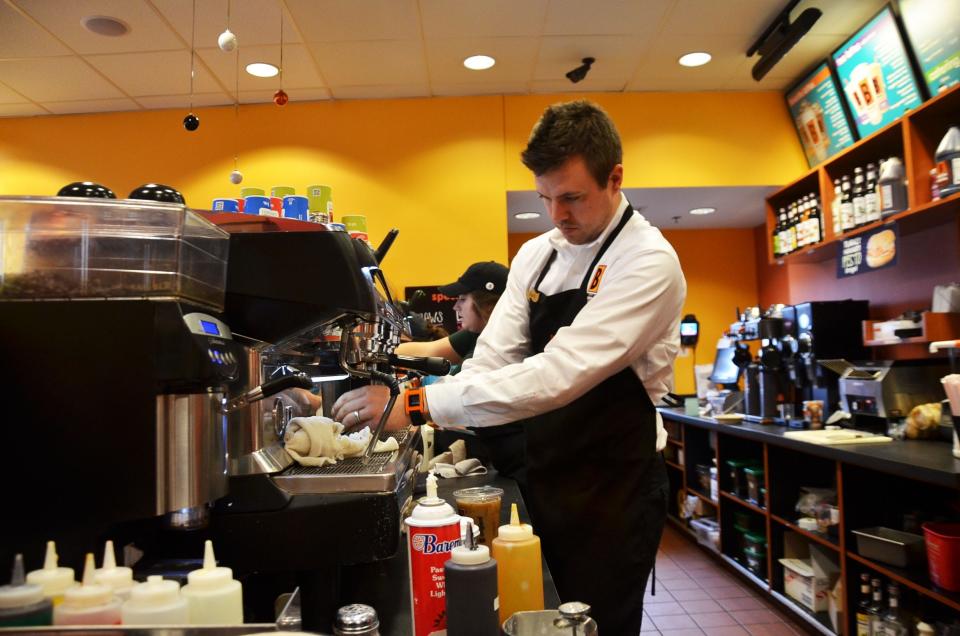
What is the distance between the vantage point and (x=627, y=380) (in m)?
1.71

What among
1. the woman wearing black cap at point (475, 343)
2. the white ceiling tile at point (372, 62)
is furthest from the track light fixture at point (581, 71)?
the woman wearing black cap at point (475, 343)

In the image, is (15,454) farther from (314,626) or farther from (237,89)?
(237,89)

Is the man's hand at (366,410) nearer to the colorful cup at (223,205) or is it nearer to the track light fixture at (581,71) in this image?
the colorful cup at (223,205)

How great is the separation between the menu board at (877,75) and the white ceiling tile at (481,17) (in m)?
1.83

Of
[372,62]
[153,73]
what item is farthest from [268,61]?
[153,73]

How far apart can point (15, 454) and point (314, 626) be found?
485mm

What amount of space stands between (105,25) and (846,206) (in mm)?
4276

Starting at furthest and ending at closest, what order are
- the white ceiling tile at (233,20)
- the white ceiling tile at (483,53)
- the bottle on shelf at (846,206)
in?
the white ceiling tile at (483,53) < the bottle on shelf at (846,206) < the white ceiling tile at (233,20)

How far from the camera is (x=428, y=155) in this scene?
490 centimetres

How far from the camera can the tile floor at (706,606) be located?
11.5 feet

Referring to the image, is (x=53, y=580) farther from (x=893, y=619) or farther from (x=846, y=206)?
(x=846, y=206)

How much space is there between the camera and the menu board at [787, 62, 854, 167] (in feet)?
14.2

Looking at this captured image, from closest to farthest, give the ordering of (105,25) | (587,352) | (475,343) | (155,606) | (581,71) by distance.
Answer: (155,606), (587,352), (475,343), (105,25), (581,71)

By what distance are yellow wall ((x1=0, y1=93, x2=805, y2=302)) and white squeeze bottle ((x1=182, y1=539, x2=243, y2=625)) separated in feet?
13.7
